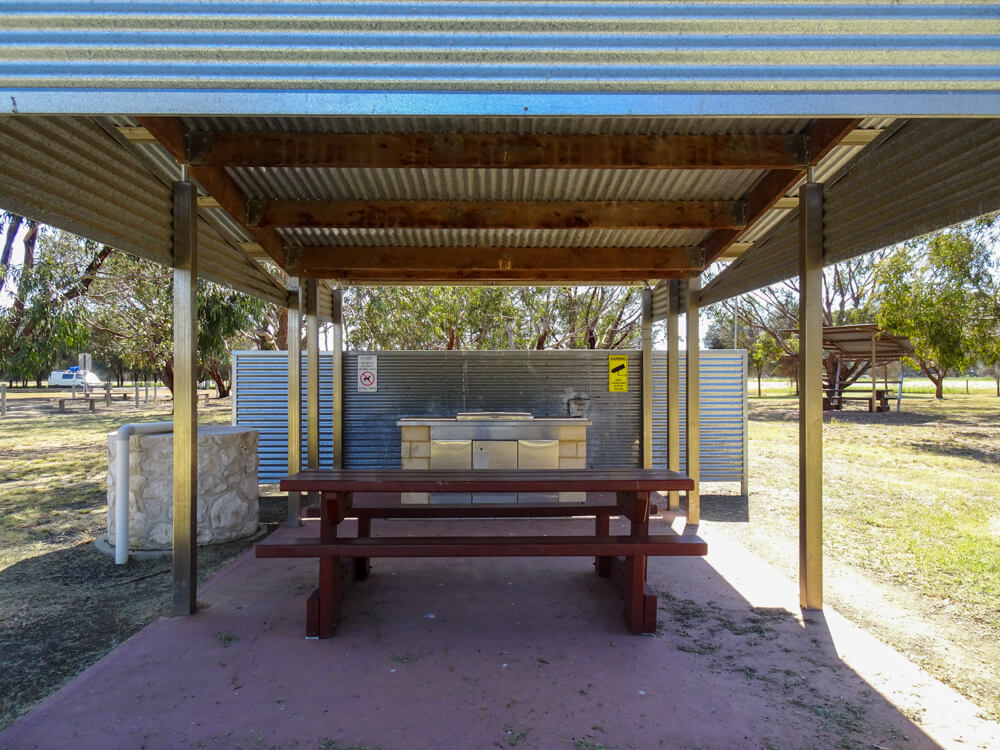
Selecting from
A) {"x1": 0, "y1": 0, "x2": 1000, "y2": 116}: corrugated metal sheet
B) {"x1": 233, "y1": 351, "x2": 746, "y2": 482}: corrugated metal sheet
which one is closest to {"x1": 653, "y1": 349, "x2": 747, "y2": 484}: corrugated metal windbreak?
{"x1": 233, "y1": 351, "x2": 746, "y2": 482}: corrugated metal sheet

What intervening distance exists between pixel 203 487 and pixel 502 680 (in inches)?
152

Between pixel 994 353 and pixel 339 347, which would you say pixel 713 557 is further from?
pixel 994 353

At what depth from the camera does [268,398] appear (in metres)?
8.06

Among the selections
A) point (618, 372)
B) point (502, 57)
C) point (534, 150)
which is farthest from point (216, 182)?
point (618, 372)

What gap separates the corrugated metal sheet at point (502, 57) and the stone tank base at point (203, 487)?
3.94 metres

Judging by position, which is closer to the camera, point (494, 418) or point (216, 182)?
point (216, 182)

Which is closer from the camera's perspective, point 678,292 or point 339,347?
point 678,292

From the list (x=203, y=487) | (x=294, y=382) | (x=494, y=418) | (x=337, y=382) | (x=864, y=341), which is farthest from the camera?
(x=864, y=341)

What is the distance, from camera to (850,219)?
367cm

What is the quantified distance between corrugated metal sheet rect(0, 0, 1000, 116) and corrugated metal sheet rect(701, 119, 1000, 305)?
45.8 inches

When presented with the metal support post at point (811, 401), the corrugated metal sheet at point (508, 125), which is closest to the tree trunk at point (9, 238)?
the corrugated metal sheet at point (508, 125)

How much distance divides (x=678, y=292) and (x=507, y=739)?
221 inches

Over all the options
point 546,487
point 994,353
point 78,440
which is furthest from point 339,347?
point 994,353

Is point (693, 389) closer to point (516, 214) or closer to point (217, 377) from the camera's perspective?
point (516, 214)
